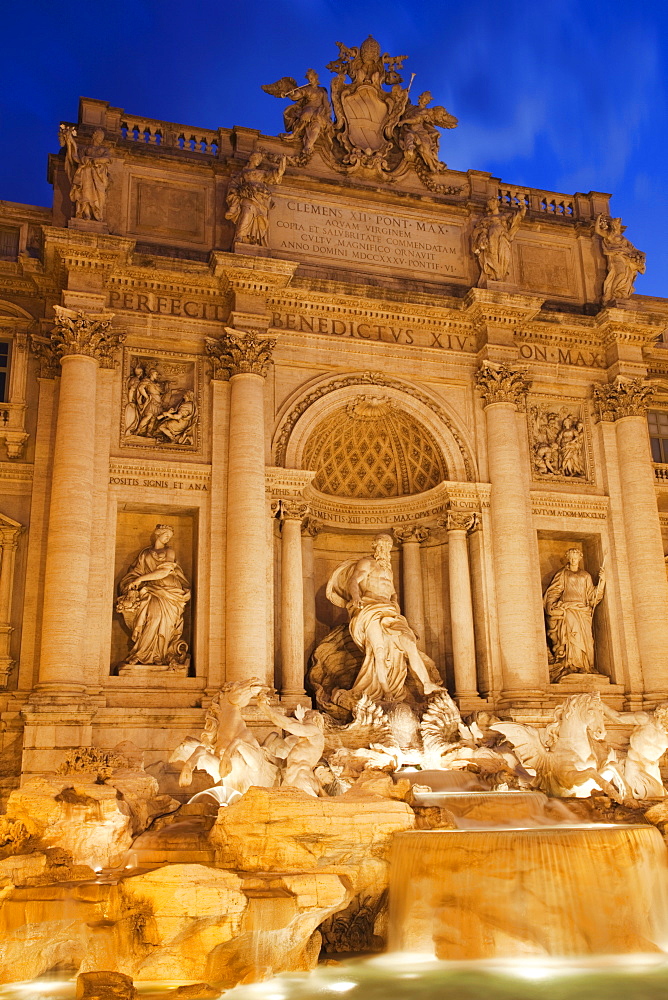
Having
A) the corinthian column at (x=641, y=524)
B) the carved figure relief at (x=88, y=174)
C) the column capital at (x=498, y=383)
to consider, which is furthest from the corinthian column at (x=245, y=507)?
the corinthian column at (x=641, y=524)

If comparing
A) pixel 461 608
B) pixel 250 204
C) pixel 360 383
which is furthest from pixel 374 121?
pixel 461 608

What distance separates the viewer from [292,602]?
2019 centimetres

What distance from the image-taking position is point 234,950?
11641 millimetres

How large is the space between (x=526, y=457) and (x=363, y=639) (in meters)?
5.72

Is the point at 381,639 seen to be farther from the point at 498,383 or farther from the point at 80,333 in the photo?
the point at 80,333

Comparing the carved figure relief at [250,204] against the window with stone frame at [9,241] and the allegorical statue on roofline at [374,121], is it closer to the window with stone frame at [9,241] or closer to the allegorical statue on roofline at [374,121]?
the allegorical statue on roofline at [374,121]

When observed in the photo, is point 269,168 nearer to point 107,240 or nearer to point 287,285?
point 287,285

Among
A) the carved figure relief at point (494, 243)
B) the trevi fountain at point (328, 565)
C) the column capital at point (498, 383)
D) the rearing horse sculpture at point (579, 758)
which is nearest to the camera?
the trevi fountain at point (328, 565)

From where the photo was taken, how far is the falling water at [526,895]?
12.5m

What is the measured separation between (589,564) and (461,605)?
3736mm

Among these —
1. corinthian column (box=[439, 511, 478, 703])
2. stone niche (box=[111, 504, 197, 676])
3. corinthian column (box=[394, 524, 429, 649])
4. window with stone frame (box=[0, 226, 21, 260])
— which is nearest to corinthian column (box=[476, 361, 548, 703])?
corinthian column (box=[439, 511, 478, 703])

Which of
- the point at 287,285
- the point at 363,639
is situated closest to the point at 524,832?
the point at 363,639

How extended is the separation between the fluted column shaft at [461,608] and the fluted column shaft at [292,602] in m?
3.34

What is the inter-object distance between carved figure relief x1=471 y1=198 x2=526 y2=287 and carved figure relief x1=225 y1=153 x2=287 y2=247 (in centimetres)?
508
